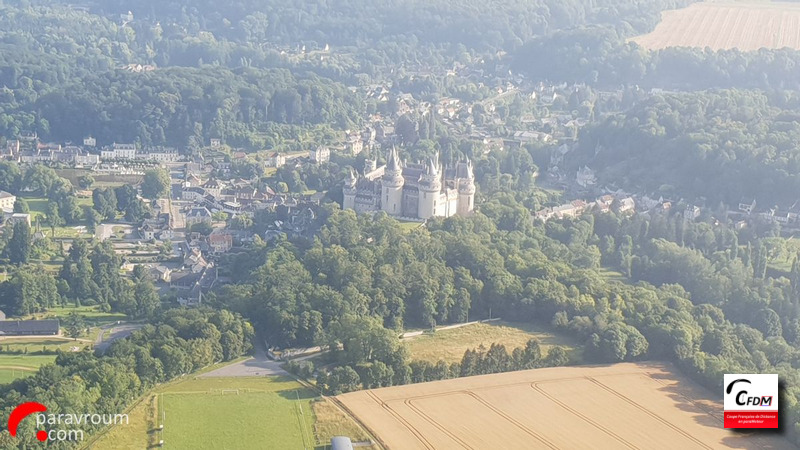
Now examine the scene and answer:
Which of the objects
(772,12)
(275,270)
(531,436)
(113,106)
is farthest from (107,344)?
(772,12)

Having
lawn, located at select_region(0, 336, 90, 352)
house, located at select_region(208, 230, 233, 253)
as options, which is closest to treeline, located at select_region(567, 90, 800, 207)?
house, located at select_region(208, 230, 233, 253)

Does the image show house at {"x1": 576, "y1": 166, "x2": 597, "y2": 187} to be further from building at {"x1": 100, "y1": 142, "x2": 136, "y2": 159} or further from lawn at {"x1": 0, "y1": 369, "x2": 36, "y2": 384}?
lawn at {"x1": 0, "y1": 369, "x2": 36, "y2": 384}

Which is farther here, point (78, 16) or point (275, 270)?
point (78, 16)

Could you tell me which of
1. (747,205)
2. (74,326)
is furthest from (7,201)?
(747,205)

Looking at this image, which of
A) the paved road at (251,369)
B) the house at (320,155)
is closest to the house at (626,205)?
the house at (320,155)

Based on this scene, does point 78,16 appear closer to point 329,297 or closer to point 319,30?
point 319,30

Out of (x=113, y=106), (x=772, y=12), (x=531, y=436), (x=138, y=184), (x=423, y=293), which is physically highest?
(x=772, y=12)
